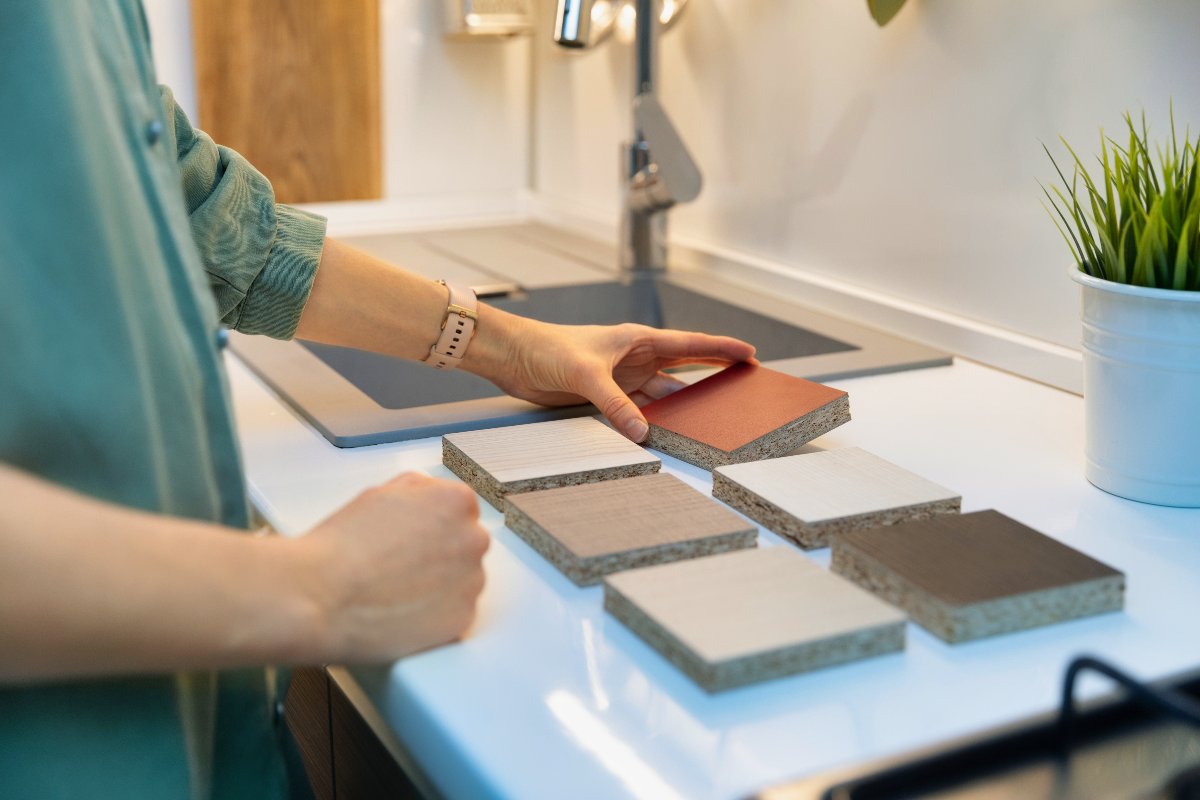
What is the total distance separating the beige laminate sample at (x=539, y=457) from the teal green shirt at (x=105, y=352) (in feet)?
0.57

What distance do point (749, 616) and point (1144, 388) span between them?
14.3 inches

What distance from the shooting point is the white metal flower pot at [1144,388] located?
777 mm

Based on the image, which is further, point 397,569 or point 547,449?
point 547,449

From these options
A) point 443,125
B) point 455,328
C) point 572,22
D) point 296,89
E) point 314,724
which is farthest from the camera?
point 443,125

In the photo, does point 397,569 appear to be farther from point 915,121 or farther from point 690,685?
point 915,121

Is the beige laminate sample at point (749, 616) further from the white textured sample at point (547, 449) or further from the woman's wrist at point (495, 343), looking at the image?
the woman's wrist at point (495, 343)

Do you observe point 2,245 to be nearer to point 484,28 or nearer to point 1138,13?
point 1138,13

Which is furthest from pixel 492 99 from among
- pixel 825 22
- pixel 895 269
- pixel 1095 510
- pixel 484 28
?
pixel 1095 510

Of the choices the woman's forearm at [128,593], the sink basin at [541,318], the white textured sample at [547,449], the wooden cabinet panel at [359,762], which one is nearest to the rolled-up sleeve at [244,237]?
the sink basin at [541,318]

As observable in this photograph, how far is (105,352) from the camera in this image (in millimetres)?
600

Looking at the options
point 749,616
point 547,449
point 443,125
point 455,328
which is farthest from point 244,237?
point 443,125

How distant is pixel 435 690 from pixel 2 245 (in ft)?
0.95

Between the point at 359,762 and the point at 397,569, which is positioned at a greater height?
the point at 397,569

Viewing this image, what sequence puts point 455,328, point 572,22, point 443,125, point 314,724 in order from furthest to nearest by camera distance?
point 443,125
point 572,22
point 455,328
point 314,724
